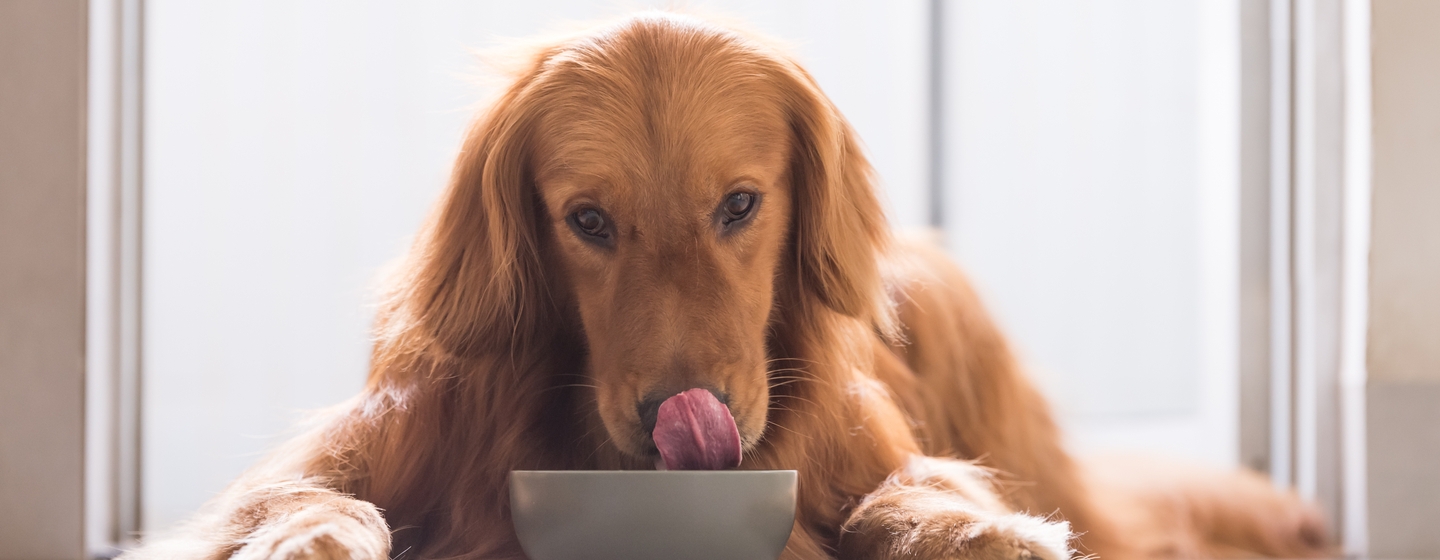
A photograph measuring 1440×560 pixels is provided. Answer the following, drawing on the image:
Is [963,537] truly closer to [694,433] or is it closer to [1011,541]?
[1011,541]

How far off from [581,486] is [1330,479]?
5.34 feet

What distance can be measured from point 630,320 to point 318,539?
1.02 ft

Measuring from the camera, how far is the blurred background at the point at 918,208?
63.3 inches

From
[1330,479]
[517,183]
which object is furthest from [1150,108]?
[517,183]

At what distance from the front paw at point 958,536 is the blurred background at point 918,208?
1.77 ft

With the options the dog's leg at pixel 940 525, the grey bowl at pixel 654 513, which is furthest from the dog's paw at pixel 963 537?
the grey bowl at pixel 654 513

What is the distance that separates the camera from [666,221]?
97 centimetres

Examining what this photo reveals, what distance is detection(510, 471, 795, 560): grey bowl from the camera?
844mm

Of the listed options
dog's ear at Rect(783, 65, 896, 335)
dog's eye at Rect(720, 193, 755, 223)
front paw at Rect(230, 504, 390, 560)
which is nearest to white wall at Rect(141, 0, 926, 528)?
dog's ear at Rect(783, 65, 896, 335)

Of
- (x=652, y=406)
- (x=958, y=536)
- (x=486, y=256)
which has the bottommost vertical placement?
(x=958, y=536)

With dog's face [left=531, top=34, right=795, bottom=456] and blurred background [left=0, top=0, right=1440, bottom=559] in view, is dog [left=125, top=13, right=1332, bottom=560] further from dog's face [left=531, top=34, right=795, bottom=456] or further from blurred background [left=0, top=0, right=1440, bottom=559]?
blurred background [left=0, top=0, right=1440, bottom=559]

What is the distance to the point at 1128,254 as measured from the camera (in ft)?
8.36

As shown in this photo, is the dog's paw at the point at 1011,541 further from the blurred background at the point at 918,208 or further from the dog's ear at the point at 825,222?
the blurred background at the point at 918,208

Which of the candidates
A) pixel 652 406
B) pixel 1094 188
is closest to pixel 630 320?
pixel 652 406
